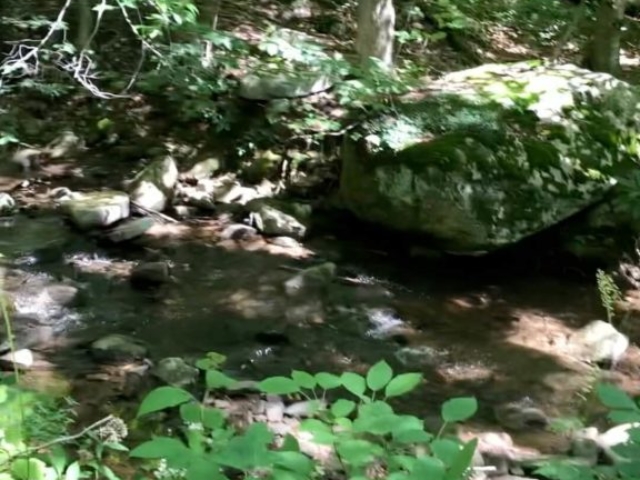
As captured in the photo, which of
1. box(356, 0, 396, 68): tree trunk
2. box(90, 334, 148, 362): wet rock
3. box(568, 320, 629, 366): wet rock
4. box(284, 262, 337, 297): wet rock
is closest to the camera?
box(90, 334, 148, 362): wet rock

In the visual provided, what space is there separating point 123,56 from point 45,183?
1802 millimetres

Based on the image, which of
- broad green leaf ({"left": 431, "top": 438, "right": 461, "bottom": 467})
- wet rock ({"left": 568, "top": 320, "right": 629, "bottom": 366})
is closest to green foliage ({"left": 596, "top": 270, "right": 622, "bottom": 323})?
wet rock ({"left": 568, "top": 320, "right": 629, "bottom": 366})

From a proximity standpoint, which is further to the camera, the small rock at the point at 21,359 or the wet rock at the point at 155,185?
the wet rock at the point at 155,185

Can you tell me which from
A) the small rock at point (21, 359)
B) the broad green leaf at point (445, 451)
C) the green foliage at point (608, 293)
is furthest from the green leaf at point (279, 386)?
the green foliage at point (608, 293)

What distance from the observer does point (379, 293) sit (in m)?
5.34

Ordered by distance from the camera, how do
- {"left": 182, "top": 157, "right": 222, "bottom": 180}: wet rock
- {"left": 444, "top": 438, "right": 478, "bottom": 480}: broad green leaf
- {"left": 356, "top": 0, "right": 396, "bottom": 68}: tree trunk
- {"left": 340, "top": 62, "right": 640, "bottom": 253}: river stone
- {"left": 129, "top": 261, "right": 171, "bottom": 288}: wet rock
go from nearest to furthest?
{"left": 444, "top": 438, "right": 478, "bottom": 480}: broad green leaf → {"left": 129, "top": 261, "right": 171, "bottom": 288}: wet rock → {"left": 340, "top": 62, "right": 640, "bottom": 253}: river stone → {"left": 356, "top": 0, "right": 396, "bottom": 68}: tree trunk → {"left": 182, "top": 157, "right": 222, "bottom": 180}: wet rock

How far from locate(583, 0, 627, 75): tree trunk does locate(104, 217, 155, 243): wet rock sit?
16.2 feet

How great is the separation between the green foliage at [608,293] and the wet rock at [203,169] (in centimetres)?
347

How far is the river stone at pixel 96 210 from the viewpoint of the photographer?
5.75m

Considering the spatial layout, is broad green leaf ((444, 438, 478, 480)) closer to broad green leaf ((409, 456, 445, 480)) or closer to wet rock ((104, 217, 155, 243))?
broad green leaf ((409, 456, 445, 480))

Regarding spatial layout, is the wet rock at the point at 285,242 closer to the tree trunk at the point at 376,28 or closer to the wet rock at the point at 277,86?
the wet rock at the point at 277,86

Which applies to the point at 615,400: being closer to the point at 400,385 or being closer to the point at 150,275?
the point at 400,385

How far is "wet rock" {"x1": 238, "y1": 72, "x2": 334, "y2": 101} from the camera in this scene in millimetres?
6816

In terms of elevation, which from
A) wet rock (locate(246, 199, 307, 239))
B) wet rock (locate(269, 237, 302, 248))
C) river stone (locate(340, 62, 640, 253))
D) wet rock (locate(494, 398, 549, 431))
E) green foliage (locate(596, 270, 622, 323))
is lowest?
wet rock (locate(494, 398, 549, 431))
